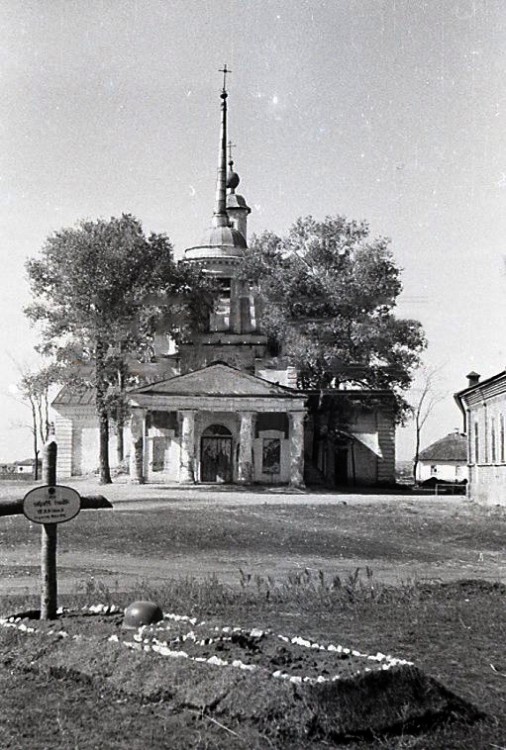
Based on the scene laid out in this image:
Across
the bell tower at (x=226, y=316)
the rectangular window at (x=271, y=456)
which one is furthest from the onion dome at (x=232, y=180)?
the rectangular window at (x=271, y=456)

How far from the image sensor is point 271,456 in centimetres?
Answer: 4525

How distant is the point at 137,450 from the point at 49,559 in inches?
1385

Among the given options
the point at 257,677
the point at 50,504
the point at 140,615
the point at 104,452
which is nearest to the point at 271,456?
the point at 104,452

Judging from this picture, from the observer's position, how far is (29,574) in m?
14.1

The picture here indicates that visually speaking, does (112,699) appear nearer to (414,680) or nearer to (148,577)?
(414,680)

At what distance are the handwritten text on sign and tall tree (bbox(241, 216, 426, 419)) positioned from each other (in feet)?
134

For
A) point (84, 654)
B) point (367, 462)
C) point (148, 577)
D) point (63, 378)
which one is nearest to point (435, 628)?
point (84, 654)

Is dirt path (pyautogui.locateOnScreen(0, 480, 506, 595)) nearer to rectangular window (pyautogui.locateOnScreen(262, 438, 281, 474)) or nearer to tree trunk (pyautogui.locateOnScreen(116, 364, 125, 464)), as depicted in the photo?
rectangular window (pyautogui.locateOnScreen(262, 438, 281, 474))

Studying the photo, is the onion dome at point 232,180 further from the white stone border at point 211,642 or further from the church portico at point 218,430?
the white stone border at point 211,642

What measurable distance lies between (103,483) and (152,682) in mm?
37980

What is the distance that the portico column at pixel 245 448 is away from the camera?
143ft

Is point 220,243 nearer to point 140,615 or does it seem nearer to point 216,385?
point 216,385

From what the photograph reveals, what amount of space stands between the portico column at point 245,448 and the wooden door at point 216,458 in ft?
8.25

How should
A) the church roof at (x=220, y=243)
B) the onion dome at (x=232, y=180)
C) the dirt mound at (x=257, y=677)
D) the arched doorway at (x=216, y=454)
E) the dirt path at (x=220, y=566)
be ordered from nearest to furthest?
the dirt mound at (x=257, y=677) → the dirt path at (x=220, y=566) → the arched doorway at (x=216, y=454) → the church roof at (x=220, y=243) → the onion dome at (x=232, y=180)
